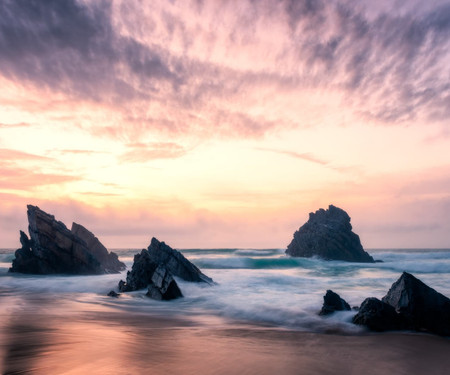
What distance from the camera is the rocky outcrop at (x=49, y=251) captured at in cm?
3244

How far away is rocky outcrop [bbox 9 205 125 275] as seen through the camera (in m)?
32.4

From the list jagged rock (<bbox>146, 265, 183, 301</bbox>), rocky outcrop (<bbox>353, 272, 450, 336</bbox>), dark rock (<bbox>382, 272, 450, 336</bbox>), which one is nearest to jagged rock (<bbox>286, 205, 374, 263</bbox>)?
jagged rock (<bbox>146, 265, 183, 301</bbox>)

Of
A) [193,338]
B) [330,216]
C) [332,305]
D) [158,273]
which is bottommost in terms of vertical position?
[193,338]

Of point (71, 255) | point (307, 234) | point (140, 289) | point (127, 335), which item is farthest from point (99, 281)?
point (307, 234)

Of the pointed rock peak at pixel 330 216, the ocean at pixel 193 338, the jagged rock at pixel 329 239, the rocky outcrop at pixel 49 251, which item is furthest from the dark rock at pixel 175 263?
the pointed rock peak at pixel 330 216

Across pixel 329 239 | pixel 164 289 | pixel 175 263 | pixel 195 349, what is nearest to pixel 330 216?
pixel 329 239

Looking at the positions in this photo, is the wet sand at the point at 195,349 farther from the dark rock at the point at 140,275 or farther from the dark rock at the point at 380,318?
the dark rock at the point at 140,275

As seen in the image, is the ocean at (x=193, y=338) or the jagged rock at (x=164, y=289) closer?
the ocean at (x=193, y=338)

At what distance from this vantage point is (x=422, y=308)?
1160 centimetres

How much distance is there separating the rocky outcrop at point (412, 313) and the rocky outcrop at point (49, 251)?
1159 inches

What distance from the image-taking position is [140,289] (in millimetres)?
21938

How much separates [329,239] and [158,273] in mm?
64904

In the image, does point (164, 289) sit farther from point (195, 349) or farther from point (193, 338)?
point (195, 349)

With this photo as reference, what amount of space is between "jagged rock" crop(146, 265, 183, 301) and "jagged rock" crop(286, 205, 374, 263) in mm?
64185
